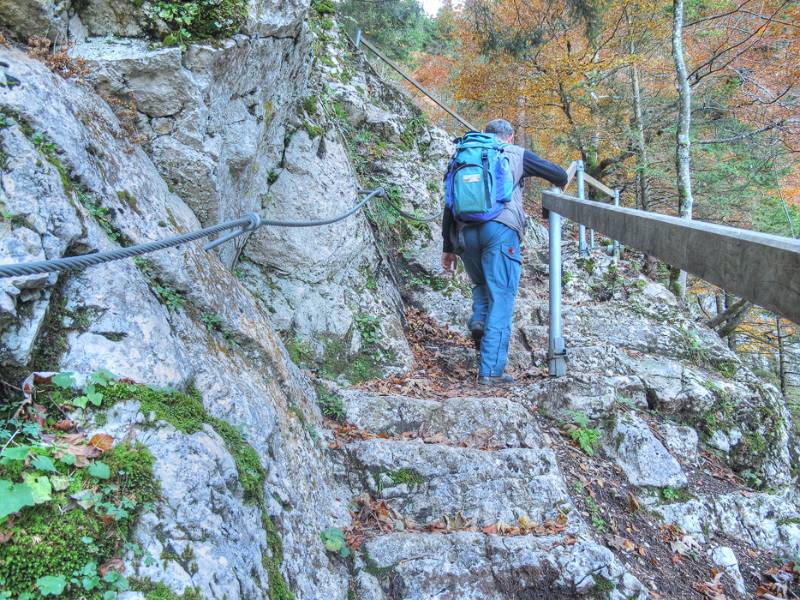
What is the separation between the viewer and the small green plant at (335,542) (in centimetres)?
256

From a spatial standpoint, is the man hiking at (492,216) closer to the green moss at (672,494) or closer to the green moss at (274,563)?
the green moss at (672,494)

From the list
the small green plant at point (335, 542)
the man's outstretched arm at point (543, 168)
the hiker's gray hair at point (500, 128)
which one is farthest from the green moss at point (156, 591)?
the hiker's gray hair at point (500, 128)

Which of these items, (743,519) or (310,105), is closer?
(743,519)

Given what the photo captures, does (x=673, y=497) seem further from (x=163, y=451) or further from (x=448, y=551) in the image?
(x=163, y=451)

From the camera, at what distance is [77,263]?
5.60 feet

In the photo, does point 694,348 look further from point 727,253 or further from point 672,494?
point 727,253

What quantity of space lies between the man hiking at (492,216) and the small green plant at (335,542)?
258 cm

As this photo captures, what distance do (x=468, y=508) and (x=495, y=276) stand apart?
2.28 metres

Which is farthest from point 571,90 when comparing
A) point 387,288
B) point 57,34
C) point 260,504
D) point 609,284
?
point 260,504

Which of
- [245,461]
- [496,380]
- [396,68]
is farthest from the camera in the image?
[396,68]

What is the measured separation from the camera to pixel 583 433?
163 inches

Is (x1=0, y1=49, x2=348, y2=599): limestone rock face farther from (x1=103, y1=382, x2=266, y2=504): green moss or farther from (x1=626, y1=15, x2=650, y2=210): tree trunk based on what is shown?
(x1=626, y1=15, x2=650, y2=210): tree trunk

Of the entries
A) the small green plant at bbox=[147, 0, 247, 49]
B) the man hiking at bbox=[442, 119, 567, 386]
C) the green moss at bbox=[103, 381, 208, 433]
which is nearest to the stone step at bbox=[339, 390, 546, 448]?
the man hiking at bbox=[442, 119, 567, 386]

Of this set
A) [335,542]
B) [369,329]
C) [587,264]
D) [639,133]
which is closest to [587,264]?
[587,264]
